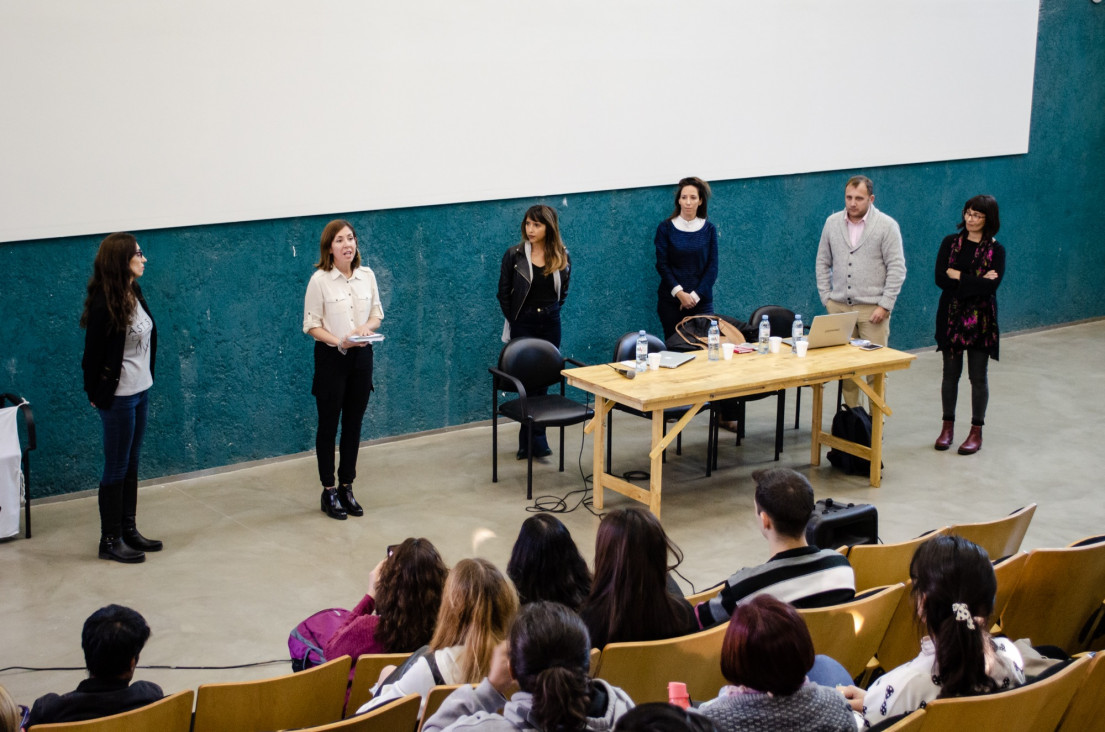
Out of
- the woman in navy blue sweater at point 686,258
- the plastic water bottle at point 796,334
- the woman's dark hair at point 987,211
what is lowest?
the plastic water bottle at point 796,334

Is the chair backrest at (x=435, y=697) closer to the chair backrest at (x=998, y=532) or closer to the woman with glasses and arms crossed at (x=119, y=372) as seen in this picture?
the chair backrest at (x=998, y=532)

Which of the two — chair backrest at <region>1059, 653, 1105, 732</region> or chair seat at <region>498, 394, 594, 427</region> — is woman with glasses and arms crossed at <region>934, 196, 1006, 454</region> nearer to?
chair seat at <region>498, 394, 594, 427</region>

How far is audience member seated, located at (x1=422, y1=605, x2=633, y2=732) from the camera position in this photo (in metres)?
2.38

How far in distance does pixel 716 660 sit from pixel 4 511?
396 cm

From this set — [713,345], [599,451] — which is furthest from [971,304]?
[599,451]

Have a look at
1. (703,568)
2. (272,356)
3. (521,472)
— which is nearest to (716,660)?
(703,568)

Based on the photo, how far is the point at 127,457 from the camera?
5500mm

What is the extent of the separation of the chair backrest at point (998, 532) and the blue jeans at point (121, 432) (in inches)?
146

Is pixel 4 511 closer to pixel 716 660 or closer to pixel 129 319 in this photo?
pixel 129 319

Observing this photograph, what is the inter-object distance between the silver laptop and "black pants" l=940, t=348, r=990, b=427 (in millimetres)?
804

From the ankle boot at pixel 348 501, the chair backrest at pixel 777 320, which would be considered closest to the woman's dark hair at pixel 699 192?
the chair backrest at pixel 777 320

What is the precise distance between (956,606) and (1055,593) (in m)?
1.15

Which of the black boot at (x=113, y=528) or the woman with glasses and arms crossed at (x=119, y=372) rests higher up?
the woman with glasses and arms crossed at (x=119, y=372)

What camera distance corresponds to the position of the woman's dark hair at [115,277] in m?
5.16
